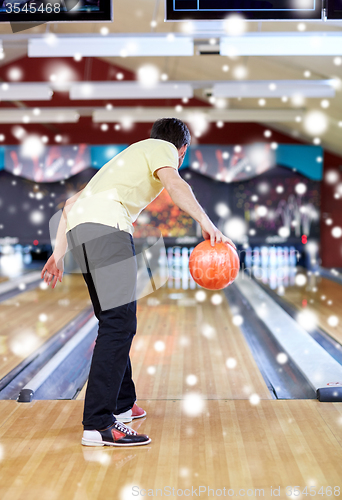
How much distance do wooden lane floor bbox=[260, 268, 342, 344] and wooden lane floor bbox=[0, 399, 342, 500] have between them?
1.62 m

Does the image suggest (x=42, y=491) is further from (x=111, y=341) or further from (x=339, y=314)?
(x=339, y=314)

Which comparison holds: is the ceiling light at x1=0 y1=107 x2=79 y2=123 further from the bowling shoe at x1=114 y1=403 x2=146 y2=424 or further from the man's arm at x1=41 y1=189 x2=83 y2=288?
the bowling shoe at x1=114 y1=403 x2=146 y2=424

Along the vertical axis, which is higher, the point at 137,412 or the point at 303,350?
the point at 137,412

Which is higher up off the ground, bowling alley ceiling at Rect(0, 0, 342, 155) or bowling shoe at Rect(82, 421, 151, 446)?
bowling alley ceiling at Rect(0, 0, 342, 155)

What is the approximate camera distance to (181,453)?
5.54ft

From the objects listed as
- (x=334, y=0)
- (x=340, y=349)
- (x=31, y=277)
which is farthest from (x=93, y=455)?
(x=31, y=277)

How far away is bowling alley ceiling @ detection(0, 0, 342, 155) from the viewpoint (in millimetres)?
4093

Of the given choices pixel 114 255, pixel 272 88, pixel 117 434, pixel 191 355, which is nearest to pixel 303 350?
pixel 191 355

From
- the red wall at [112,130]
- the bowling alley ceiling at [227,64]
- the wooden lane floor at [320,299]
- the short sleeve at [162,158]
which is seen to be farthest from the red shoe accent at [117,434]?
the red wall at [112,130]

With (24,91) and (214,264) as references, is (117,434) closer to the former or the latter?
(214,264)

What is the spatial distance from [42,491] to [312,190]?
659 cm

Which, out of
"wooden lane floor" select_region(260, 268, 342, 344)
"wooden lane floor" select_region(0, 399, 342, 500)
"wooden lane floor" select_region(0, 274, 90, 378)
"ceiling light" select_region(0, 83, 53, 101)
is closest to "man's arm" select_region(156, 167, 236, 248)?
"wooden lane floor" select_region(0, 399, 342, 500)

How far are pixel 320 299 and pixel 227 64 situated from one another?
2.53 m

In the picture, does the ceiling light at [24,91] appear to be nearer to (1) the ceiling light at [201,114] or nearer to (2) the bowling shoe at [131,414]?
(1) the ceiling light at [201,114]
